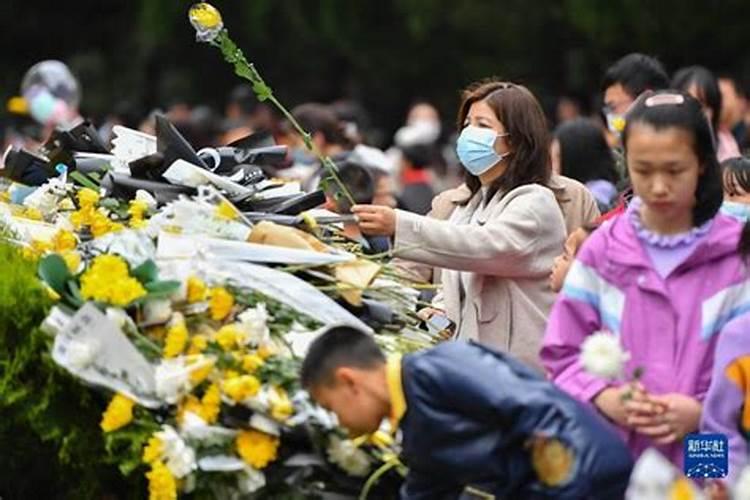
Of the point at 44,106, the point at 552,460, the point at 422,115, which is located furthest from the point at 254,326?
the point at 422,115

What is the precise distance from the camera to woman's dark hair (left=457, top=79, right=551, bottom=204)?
7.28 m

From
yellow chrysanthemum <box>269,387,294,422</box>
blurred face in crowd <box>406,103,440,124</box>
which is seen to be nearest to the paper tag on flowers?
yellow chrysanthemum <box>269,387,294,422</box>

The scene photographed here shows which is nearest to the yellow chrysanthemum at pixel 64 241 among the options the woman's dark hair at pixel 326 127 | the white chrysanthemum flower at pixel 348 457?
the white chrysanthemum flower at pixel 348 457

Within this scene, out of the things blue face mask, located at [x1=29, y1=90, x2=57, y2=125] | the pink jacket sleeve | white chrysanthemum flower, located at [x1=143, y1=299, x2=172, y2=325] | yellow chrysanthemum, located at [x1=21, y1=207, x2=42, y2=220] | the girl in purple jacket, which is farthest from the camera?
blue face mask, located at [x1=29, y1=90, x2=57, y2=125]

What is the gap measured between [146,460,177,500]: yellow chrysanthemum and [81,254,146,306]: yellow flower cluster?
54cm

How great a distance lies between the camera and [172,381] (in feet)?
19.9

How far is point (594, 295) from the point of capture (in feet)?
18.3

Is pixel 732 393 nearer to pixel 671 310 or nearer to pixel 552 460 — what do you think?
pixel 671 310

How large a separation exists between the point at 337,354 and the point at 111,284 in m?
0.98

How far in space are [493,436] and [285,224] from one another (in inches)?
77.9

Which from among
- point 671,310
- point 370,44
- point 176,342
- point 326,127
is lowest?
point 370,44

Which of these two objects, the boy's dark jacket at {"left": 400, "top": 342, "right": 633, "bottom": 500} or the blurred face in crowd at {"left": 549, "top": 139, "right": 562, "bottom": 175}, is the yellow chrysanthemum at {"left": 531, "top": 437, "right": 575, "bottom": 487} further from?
the blurred face in crowd at {"left": 549, "top": 139, "right": 562, "bottom": 175}

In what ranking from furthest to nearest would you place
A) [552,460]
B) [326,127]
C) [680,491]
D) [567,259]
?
[326,127], [567,259], [552,460], [680,491]

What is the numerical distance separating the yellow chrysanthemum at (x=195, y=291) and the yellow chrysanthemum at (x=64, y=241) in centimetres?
68
